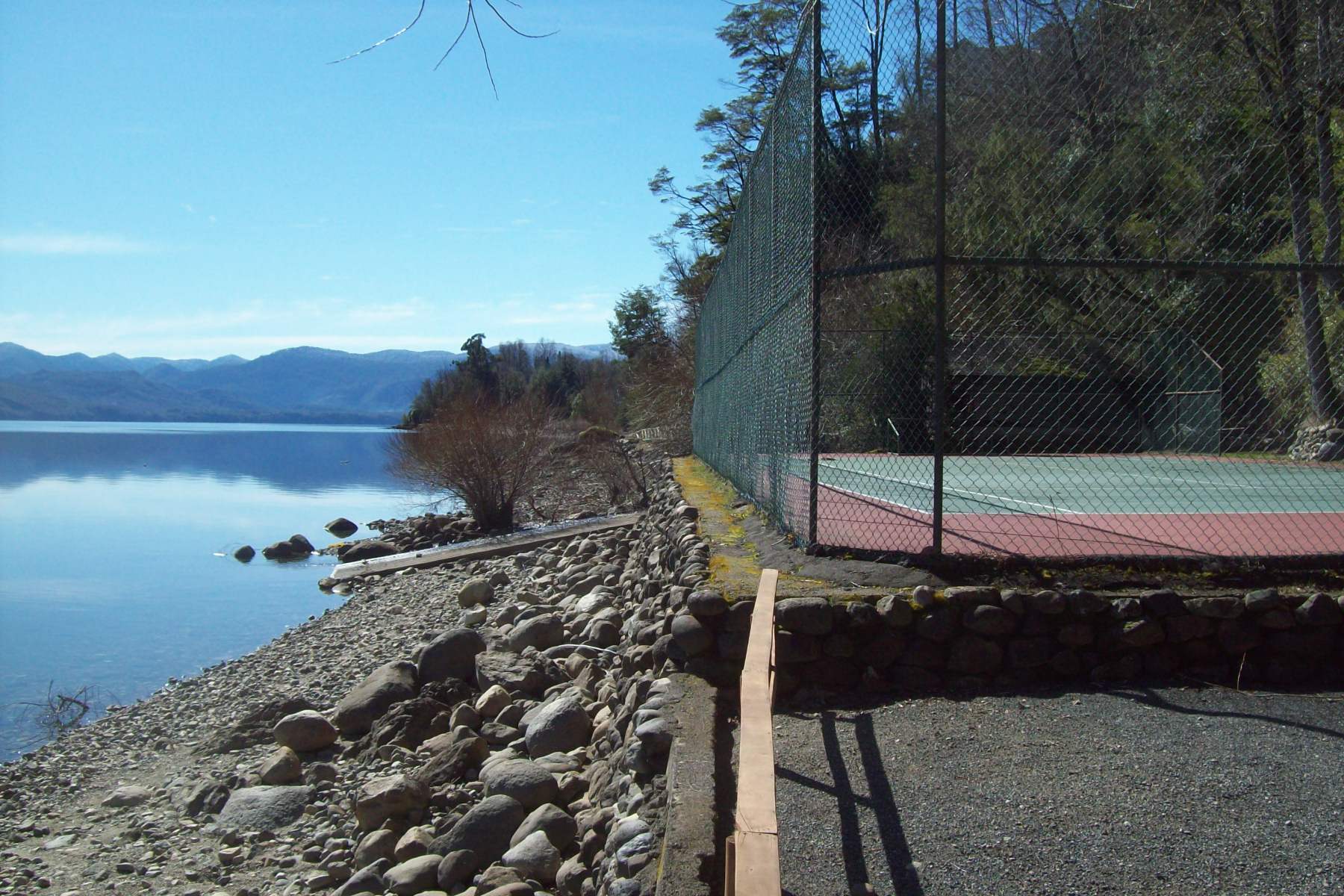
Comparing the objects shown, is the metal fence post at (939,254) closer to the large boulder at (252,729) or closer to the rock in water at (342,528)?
the large boulder at (252,729)

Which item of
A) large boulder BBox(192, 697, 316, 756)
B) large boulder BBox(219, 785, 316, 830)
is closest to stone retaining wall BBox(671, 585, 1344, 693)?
large boulder BBox(219, 785, 316, 830)

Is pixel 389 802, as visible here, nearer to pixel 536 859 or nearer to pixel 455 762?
pixel 455 762

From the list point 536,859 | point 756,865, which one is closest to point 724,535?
point 536,859

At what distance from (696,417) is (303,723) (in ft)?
30.1

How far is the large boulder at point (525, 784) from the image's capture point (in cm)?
562

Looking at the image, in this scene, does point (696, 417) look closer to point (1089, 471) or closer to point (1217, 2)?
point (1089, 471)

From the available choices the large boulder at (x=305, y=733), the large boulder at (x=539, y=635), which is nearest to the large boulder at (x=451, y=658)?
the large boulder at (x=539, y=635)

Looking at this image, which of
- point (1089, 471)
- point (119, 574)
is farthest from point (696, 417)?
point (119, 574)

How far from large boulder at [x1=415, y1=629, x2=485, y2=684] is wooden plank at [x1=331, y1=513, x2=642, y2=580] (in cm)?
887

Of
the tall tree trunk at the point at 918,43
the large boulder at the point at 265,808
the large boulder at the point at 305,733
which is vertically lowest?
the large boulder at the point at 265,808

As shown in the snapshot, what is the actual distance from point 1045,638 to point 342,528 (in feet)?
89.4

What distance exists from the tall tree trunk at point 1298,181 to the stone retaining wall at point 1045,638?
6.34 feet

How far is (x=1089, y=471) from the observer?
8.97m

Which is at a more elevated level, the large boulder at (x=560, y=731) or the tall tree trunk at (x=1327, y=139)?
the tall tree trunk at (x=1327, y=139)
